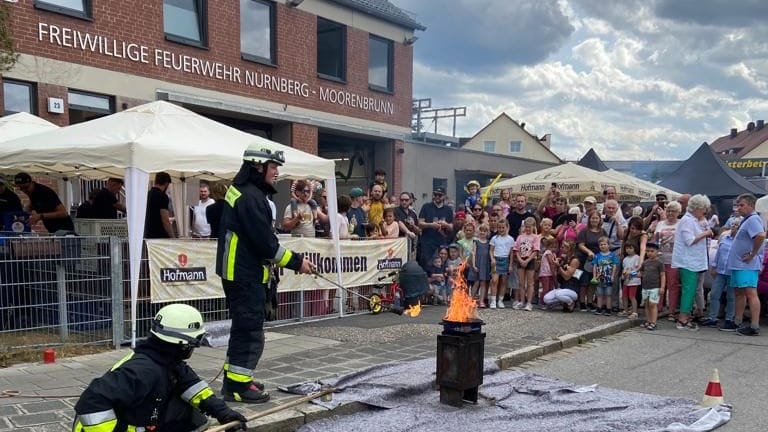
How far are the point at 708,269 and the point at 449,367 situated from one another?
6.39 metres

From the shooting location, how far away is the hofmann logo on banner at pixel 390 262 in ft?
33.0

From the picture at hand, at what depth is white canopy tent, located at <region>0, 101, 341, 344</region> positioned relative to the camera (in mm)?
6750

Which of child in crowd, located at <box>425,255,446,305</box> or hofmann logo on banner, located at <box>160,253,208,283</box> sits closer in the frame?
hofmann logo on banner, located at <box>160,253,208,283</box>

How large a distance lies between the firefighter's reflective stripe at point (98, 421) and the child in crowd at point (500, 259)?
26.9 feet

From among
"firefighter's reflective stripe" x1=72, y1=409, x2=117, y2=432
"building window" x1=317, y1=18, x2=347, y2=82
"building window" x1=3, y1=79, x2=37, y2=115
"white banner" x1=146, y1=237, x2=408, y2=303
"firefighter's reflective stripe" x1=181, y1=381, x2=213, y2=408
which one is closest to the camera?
"firefighter's reflective stripe" x1=72, y1=409, x2=117, y2=432

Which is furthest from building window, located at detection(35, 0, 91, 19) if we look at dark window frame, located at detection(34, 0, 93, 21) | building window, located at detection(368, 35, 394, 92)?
building window, located at detection(368, 35, 394, 92)

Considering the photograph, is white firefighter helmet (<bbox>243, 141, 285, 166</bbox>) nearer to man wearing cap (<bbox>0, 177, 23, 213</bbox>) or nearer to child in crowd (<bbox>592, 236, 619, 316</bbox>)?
man wearing cap (<bbox>0, 177, 23, 213</bbox>)

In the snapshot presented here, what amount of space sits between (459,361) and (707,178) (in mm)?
17182

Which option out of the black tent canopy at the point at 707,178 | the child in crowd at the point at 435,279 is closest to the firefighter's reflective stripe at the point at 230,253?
the child in crowd at the point at 435,279

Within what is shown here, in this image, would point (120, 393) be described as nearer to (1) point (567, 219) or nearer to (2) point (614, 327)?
(2) point (614, 327)

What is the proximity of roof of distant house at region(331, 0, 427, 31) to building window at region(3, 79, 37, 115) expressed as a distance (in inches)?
367

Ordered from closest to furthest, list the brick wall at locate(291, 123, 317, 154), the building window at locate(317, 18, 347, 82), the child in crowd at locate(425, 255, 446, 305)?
the child in crowd at locate(425, 255, 446, 305) → the brick wall at locate(291, 123, 317, 154) → the building window at locate(317, 18, 347, 82)

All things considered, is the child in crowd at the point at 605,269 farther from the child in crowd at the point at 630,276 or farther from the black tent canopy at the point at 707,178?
the black tent canopy at the point at 707,178

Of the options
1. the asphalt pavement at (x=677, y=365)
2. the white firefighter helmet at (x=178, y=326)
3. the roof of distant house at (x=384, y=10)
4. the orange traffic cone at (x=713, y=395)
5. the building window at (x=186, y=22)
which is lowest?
the asphalt pavement at (x=677, y=365)
